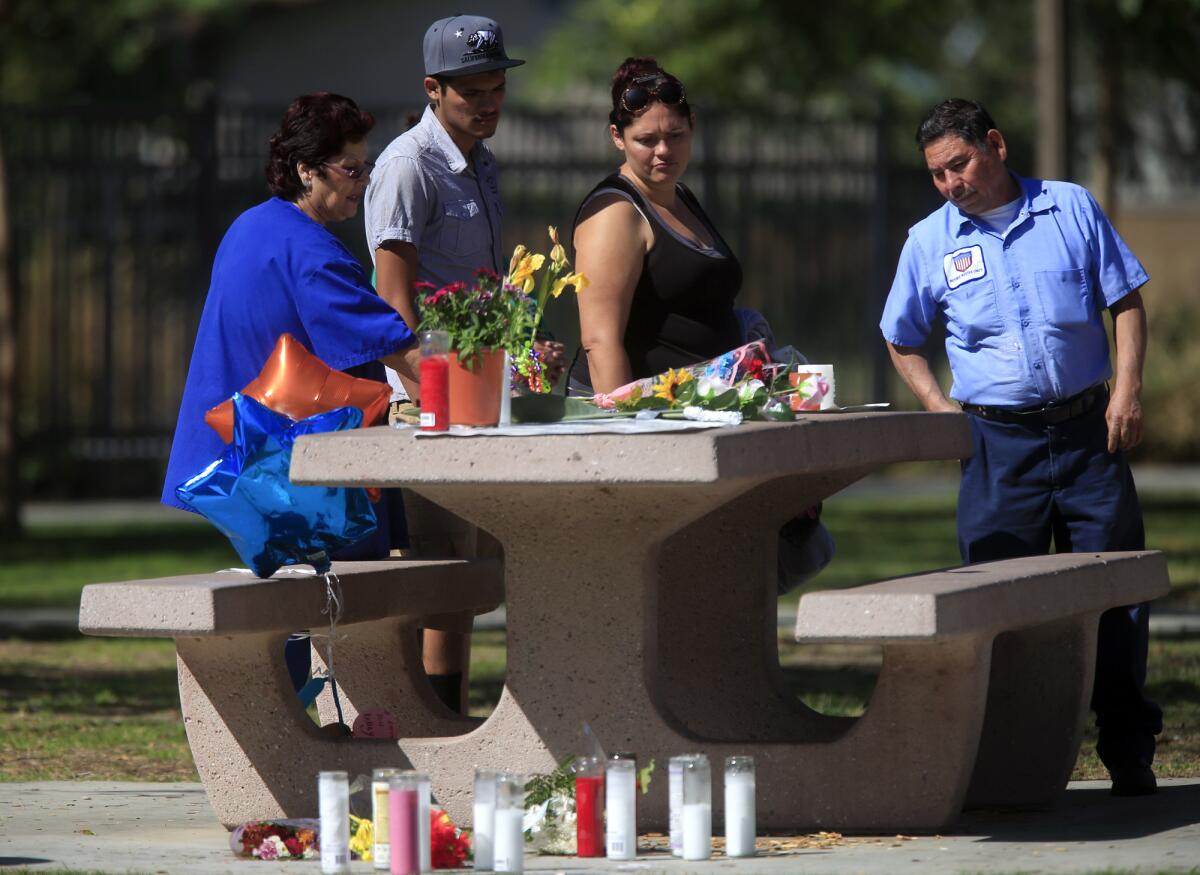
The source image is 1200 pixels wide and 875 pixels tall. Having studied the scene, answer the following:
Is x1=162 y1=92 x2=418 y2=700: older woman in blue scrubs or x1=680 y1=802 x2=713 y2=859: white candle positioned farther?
x1=162 y1=92 x2=418 y2=700: older woman in blue scrubs

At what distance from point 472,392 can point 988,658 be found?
4.92 ft

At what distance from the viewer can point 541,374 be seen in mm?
6203

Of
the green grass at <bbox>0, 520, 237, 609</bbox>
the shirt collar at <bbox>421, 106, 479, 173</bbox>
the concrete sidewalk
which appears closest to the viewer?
the concrete sidewalk

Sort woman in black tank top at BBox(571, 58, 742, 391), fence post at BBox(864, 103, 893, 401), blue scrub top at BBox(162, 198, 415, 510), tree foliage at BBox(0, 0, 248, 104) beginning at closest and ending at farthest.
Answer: blue scrub top at BBox(162, 198, 415, 510) → woman in black tank top at BBox(571, 58, 742, 391) → fence post at BBox(864, 103, 893, 401) → tree foliage at BBox(0, 0, 248, 104)

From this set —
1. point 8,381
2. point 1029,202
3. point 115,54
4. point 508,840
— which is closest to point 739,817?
point 508,840

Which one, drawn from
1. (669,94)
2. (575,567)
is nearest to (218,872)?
(575,567)

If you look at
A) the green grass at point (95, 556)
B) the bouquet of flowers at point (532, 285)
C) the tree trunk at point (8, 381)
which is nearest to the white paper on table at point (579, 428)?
the bouquet of flowers at point (532, 285)

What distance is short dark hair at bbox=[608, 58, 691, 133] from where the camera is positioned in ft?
21.8

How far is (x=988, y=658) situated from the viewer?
5.89 m

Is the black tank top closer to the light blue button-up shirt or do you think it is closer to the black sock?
the light blue button-up shirt

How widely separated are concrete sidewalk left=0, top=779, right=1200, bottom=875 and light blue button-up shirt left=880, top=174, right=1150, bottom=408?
123cm

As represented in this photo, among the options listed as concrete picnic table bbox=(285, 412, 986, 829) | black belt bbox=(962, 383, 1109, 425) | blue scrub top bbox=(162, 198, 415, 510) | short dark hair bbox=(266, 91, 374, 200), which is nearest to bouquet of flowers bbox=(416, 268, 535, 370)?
concrete picnic table bbox=(285, 412, 986, 829)

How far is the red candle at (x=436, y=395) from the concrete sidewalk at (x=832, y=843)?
1117 millimetres

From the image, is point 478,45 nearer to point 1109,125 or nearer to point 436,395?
point 436,395
